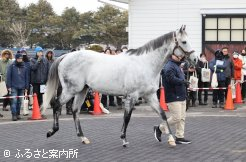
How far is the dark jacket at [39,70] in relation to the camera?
16.8 meters

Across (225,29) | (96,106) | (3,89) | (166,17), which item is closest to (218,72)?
(96,106)

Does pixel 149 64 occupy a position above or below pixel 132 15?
below

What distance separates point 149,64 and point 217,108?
8.20 metres

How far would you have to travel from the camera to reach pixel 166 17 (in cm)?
2417

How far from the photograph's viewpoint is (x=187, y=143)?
11070mm

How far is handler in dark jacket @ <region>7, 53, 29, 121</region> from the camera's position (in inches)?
622

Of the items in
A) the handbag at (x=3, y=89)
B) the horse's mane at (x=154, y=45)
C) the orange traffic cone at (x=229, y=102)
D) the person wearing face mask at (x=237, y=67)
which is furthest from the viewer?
the person wearing face mask at (x=237, y=67)

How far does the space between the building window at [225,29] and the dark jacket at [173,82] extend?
13.2m

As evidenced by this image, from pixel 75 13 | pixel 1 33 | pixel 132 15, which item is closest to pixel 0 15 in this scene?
pixel 1 33

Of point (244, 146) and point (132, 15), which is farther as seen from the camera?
point (132, 15)

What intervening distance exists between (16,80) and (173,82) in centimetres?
644

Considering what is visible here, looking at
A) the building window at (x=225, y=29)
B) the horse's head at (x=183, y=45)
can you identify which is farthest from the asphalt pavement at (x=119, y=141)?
the building window at (x=225, y=29)

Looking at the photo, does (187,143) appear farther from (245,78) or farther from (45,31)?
(45,31)

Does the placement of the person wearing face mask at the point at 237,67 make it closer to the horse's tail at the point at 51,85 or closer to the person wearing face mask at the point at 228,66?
the person wearing face mask at the point at 228,66
